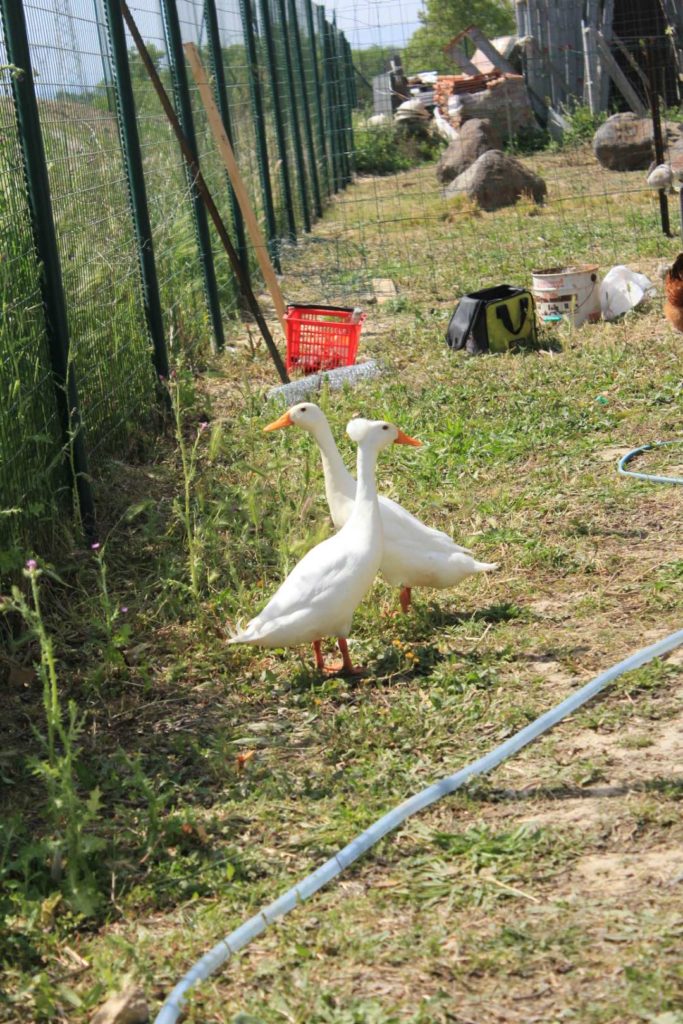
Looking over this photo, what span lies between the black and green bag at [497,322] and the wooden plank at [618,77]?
12.8m

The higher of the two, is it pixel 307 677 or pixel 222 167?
pixel 222 167

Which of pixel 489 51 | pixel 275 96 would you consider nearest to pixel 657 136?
pixel 275 96

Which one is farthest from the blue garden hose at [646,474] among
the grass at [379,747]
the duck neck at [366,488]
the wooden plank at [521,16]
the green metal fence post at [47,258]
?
the wooden plank at [521,16]

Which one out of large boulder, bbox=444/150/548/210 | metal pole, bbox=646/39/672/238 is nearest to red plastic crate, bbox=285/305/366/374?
metal pole, bbox=646/39/672/238

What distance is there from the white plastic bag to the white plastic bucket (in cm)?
7

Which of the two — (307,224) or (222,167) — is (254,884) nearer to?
(222,167)

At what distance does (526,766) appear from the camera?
3252mm

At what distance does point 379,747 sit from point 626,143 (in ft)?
Result: 49.5

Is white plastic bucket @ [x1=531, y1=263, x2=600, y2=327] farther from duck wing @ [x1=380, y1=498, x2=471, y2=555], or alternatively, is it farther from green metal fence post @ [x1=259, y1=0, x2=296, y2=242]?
green metal fence post @ [x1=259, y1=0, x2=296, y2=242]

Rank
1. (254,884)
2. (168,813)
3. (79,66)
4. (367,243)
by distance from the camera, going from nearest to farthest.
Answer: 1. (254,884)
2. (168,813)
3. (79,66)
4. (367,243)

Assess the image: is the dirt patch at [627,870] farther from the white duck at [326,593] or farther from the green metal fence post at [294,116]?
the green metal fence post at [294,116]

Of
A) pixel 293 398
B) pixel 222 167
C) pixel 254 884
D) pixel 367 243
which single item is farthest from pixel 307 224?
pixel 254 884

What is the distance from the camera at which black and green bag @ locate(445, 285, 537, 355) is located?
7711mm

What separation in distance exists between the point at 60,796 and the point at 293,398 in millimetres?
4274
